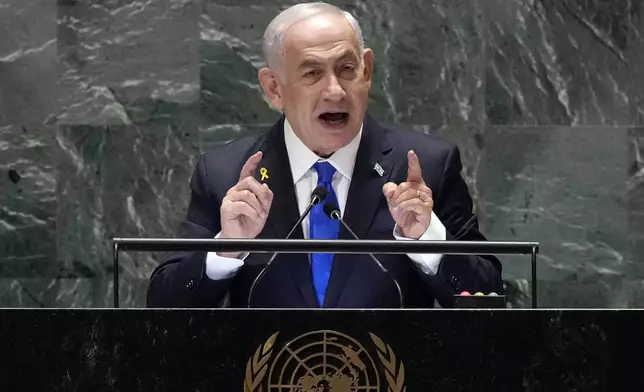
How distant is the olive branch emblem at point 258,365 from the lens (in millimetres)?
2029

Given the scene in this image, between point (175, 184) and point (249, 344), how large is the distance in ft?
7.87

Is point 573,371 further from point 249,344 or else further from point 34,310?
point 34,310

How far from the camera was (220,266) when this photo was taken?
8.89 ft

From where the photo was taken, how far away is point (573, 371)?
205 centimetres

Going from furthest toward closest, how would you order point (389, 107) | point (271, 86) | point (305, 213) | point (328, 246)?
1. point (389, 107)
2. point (271, 86)
3. point (305, 213)
4. point (328, 246)

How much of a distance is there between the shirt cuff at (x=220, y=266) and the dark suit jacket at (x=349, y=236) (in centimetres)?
2

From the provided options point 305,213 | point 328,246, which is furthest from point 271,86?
point 328,246

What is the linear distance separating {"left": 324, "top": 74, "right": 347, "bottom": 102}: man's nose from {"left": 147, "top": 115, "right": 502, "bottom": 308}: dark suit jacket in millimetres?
209

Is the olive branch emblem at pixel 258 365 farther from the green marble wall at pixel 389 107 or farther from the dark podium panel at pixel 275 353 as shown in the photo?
the green marble wall at pixel 389 107

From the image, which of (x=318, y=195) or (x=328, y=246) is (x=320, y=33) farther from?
(x=328, y=246)

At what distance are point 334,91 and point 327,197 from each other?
0.32 m

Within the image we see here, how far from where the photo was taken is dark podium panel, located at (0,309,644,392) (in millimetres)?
2037

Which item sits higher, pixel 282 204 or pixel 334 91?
pixel 334 91

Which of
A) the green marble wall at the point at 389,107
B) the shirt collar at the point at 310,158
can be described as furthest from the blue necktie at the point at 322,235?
the green marble wall at the point at 389,107
